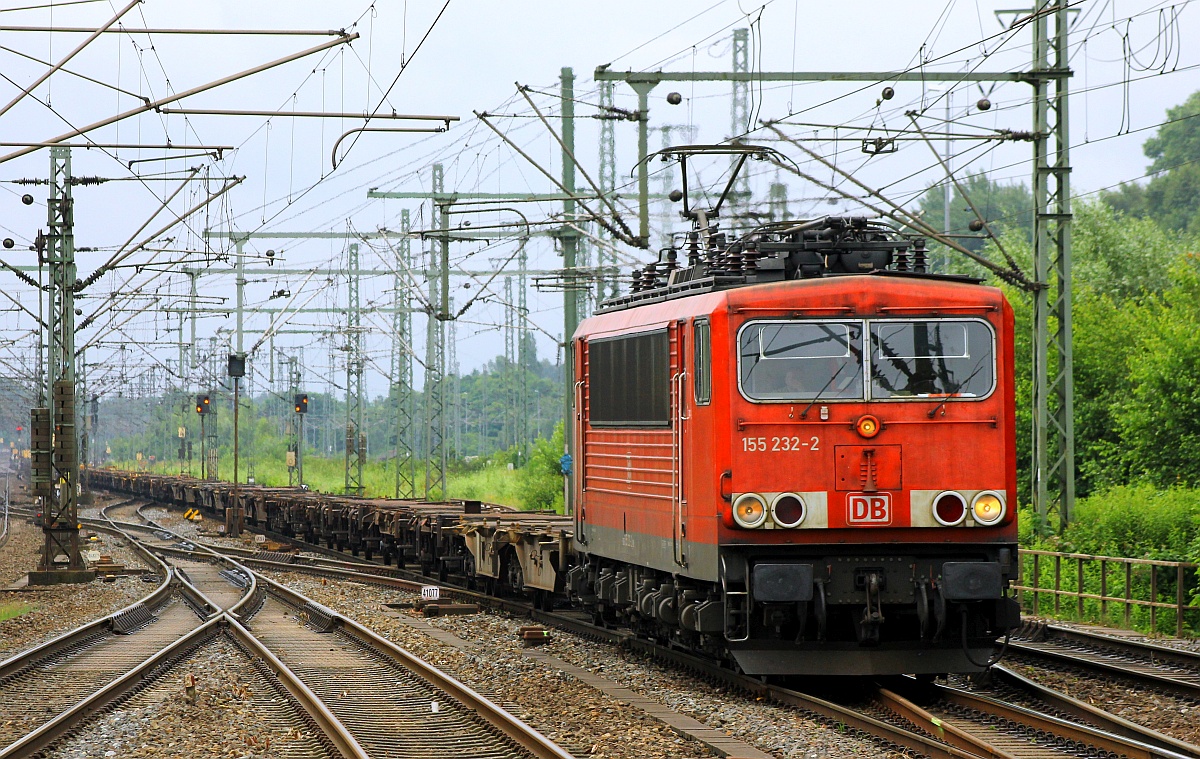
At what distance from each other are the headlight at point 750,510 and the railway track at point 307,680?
91.6 inches

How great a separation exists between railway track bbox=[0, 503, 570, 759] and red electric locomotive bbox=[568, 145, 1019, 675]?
227 centimetres

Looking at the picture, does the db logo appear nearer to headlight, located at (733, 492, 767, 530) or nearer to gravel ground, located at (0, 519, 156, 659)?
headlight, located at (733, 492, 767, 530)

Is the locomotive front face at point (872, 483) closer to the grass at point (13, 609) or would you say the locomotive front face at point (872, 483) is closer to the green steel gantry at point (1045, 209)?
the green steel gantry at point (1045, 209)

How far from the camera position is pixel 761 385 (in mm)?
11812

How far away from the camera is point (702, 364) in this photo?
12125mm

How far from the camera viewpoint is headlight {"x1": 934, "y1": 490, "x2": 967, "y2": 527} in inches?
457

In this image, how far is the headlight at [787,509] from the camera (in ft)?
37.9

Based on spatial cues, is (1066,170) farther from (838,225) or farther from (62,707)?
(62,707)

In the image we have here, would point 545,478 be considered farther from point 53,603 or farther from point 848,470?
point 848,470

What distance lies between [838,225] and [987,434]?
225 centimetres

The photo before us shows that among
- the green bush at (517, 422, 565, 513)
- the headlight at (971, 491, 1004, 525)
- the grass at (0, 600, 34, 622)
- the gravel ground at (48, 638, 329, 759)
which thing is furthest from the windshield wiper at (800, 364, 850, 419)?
the green bush at (517, 422, 565, 513)

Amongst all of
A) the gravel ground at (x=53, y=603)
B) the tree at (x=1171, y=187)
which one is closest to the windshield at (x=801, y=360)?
the gravel ground at (x=53, y=603)

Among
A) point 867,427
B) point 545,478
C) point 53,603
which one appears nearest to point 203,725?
point 867,427

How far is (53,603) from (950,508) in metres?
16.6
